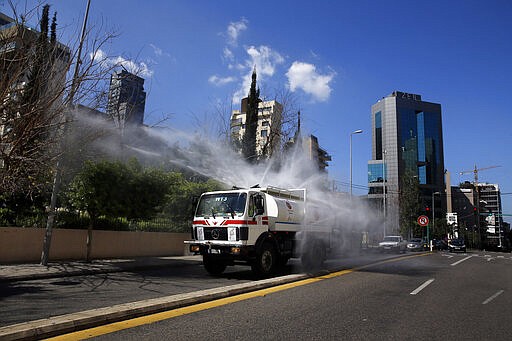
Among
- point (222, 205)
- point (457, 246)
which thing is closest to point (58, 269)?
point (222, 205)

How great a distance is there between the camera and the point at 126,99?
1038 cm

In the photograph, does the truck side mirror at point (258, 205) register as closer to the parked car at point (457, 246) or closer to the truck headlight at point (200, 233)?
the truck headlight at point (200, 233)

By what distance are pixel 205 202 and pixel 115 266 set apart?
501cm

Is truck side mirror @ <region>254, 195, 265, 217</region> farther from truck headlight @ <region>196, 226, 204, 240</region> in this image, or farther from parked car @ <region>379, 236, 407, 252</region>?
parked car @ <region>379, 236, 407, 252</region>

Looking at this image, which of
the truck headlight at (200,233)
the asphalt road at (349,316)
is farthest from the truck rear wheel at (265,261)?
the truck headlight at (200,233)

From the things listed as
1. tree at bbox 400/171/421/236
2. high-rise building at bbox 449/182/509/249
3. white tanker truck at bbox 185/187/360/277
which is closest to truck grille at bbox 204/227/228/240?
white tanker truck at bbox 185/187/360/277

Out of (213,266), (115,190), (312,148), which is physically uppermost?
(312,148)

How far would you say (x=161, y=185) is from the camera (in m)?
16.3

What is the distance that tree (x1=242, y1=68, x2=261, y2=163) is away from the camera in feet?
87.9

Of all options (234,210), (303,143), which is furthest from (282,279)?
(303,143)

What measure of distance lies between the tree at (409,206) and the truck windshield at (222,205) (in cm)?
4969

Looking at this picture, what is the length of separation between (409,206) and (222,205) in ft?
168

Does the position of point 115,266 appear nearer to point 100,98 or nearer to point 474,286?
point 100,98

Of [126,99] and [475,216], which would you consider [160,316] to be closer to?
[126,99]
